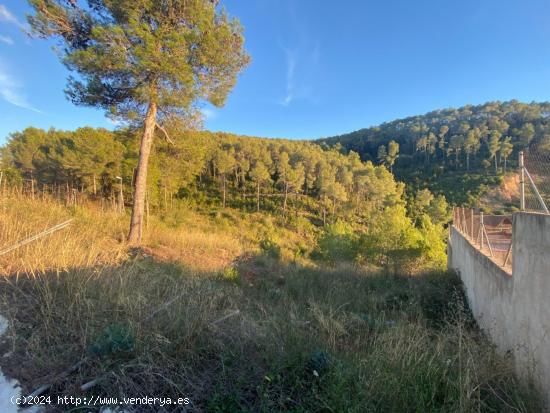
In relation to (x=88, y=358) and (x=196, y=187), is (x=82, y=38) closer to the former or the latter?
(x=88, y=358)

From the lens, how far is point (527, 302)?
3287 millimetres

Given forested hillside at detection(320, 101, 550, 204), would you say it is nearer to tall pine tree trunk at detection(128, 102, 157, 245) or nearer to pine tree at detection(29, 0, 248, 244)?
pine tree at detection(29, 0, 248, 244)

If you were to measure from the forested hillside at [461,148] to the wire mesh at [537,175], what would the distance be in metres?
39.3

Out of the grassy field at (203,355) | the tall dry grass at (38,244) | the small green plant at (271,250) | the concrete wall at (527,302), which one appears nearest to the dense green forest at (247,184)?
the tall dry grass at (38,244)

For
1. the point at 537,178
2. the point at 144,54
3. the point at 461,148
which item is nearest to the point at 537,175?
the point at 537,178

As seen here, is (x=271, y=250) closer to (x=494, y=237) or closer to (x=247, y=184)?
(x=494, y=237)

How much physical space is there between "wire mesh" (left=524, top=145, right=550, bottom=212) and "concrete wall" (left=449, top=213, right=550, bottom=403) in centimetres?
21

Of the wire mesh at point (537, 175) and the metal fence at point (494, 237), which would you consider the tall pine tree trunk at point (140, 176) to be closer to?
the wire mesh at point (537, 175)

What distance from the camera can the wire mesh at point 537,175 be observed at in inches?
125

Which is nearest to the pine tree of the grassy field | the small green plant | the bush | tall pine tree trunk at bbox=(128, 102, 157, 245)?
tall pine tree trunk at bbox=(128, 102, 157, 245)

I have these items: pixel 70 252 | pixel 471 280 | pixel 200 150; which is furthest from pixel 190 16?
pixel 471 280

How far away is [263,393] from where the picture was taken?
198 cm

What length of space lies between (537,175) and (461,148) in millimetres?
77862

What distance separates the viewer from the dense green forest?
13.1 m
